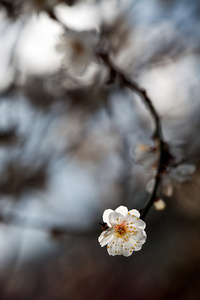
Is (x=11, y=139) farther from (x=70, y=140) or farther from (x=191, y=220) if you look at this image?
(x=191, y=220)

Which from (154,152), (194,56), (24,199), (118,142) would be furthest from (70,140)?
(154,152)

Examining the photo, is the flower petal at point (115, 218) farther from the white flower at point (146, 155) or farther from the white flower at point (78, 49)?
the white flower at point (78, 49)

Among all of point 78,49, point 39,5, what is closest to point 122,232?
point 78,49

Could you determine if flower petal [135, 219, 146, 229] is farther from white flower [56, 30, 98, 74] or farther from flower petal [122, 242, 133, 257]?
white flower [56, 30, 98, 74]

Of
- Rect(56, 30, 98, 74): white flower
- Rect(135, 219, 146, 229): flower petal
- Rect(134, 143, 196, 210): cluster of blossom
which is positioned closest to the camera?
Rect(135, 219, 146, 229): flower petal

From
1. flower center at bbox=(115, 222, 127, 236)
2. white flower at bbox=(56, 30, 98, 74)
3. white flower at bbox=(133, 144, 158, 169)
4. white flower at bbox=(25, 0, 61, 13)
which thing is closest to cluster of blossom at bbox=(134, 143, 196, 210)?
white flower at bbox=(133, 144, 158, 169)

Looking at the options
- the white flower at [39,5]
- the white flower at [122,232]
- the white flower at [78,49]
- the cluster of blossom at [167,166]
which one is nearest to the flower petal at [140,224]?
the white flower at [122,232]
